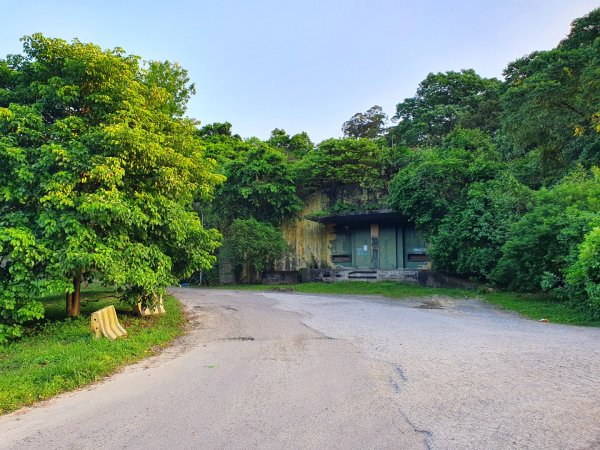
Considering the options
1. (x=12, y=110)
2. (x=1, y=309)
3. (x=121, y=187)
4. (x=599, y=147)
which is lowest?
(x=1, y=309)

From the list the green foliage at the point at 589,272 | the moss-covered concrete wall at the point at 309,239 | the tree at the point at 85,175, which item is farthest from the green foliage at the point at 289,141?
the green foliage at the point at 589,272

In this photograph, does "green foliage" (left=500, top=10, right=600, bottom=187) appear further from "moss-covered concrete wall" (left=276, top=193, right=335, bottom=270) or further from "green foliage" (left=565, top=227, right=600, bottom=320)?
"moss-covered concrete wall" (left=276, top=193, right=335, bottom=270)

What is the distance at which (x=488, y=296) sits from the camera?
46.8 ft

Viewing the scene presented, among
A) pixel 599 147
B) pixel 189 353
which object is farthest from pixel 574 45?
pixel 189 353

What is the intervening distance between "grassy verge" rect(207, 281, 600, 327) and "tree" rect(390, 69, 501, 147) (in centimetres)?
1497

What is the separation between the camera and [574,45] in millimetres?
17109

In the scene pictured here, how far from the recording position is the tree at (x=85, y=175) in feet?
25.3

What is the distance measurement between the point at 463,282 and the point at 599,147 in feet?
24.1

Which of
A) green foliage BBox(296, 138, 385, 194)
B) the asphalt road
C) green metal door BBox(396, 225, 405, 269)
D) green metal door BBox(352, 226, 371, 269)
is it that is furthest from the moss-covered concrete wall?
the asphalt road

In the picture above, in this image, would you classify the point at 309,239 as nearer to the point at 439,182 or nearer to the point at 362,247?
the point at 362,247

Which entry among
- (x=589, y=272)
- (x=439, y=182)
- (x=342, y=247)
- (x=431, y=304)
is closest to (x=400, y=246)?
(x=342, y=247)

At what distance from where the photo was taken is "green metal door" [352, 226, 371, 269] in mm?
22469

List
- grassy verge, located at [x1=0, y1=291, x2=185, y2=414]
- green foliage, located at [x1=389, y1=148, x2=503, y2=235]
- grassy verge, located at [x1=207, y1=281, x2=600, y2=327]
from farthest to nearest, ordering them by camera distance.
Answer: green foliage, located at [x1=389, y1=148, x2=503, y2=235]
grassy verge, located at [x1=207, y1=281, x2=600, y2=327]
grassy verge, located at [x1=0, y1=291, x2=185, y2=414]

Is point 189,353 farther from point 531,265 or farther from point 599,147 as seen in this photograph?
point 599,147
